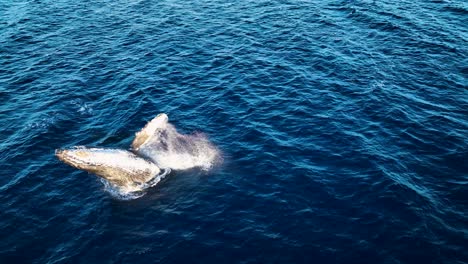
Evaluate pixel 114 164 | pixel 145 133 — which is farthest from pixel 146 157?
pixel 114 164

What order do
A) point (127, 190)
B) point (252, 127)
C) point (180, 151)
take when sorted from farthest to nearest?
point (252, 127) → point (180, 151) → point (127, 190)

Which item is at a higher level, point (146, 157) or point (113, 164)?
point (113, 164)

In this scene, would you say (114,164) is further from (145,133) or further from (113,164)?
(145,133)

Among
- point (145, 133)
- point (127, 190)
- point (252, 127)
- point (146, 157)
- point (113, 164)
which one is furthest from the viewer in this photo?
point (252, 127)

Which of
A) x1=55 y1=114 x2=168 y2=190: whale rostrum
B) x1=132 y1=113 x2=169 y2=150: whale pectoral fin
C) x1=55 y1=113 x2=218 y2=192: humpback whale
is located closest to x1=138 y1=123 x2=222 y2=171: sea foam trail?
x1=55 y1=113 x2=218 y2=192: humpback whale

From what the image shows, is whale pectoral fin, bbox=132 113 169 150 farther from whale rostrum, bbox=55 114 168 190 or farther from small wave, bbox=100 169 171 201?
small wave, bbox=100 169 171 201

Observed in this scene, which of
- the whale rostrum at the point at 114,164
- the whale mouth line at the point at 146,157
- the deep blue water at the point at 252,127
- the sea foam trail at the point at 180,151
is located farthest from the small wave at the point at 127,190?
the sea foam trail at the point at 180,151

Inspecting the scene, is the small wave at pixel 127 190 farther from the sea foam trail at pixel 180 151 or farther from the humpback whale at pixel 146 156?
the sea foam trail at pixel 180 151

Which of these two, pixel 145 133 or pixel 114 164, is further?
pixel 145 133
